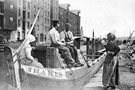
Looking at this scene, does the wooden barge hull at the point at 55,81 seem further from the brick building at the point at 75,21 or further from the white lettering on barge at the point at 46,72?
the brick building at the point at 75,21

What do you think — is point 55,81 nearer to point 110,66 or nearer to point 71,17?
point 110,66

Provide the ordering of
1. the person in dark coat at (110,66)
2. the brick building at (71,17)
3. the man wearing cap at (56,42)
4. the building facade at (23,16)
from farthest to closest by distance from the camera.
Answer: the brick building at (71,17), the building facade at (23,16), the person in dark coat at (110,66), the man wearing cap at (56,42)

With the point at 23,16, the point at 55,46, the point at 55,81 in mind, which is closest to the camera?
the point at 55,81

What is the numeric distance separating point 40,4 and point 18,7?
5.84 meters

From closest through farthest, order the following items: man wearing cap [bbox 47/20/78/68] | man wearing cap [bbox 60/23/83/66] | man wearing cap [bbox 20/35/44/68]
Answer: man wearing cap [bbox 20/35/44/68] < man wearing cap [bbox 47/20/78/68] < man wearing cap [bbox 60/23/83/66]

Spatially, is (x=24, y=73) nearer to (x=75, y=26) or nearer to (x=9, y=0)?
(x=9, y=0)

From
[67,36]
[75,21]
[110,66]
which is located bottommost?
[110,66]

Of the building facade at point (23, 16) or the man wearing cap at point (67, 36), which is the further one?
the building facade at point (23, 16)

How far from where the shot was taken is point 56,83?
6.49m

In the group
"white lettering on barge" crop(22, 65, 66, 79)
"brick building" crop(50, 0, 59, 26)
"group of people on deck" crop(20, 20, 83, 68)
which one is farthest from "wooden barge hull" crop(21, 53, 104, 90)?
"brick building" crop(50, 0, 59, 26)

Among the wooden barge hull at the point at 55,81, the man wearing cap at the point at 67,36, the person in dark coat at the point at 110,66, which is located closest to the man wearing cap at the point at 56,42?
the wooden barge hull at the point at 55,81

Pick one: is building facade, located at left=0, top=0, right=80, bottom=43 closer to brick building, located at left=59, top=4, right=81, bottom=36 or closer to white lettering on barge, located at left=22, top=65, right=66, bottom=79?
brick building, located at left=59, top=4, right=81, bottom=36

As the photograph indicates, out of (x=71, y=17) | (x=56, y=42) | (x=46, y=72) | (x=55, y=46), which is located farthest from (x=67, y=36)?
(x=71, y=17)

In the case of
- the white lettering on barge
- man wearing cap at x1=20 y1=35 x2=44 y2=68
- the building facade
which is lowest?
the white lettering on barge
